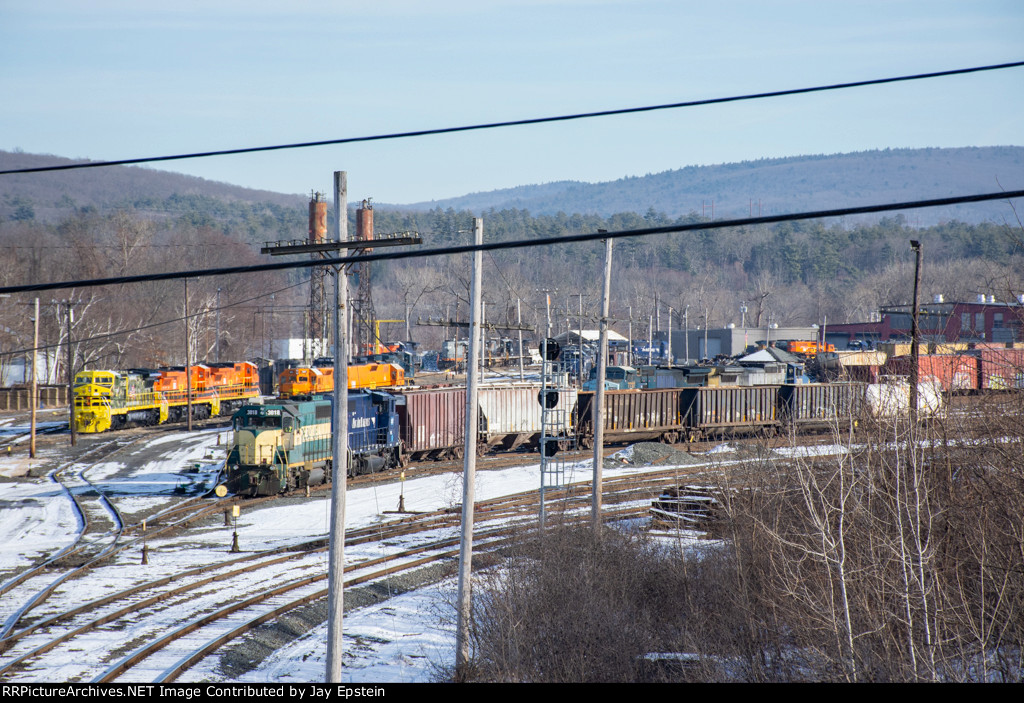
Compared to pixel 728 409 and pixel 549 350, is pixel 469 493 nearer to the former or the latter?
pixel 549 350

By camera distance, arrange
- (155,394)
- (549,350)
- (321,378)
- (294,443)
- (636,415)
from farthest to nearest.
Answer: (321,378) < (155,394) < (636,415) < (294,443) < (549,350)

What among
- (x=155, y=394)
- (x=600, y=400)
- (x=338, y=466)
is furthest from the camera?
(x=155, y=394)

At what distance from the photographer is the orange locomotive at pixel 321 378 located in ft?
144

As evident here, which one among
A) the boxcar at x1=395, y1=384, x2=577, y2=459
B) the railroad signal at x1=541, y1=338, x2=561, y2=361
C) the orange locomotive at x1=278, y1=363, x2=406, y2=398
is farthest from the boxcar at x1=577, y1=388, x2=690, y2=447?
the railroad signal at x1=541, y1=338, x2=561, y2=361

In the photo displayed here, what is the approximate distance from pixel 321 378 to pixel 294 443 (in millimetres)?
17275

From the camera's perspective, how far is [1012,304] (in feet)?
45.0

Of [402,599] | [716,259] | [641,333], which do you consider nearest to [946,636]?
[402,599]

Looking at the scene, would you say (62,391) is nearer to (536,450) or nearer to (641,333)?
(536,450)

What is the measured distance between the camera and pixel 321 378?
4456cm

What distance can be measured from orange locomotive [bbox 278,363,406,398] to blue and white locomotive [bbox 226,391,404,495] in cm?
1232

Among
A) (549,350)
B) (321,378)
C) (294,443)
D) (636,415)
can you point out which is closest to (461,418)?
(636,415)

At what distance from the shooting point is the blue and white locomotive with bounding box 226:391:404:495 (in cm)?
2689
